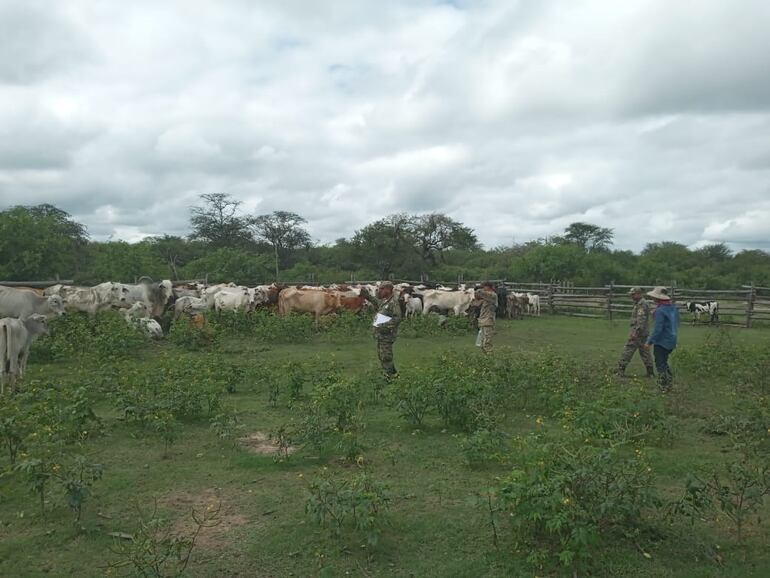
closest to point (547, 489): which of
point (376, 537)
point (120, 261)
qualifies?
point (376, 537)

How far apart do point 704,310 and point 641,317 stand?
1644 cm

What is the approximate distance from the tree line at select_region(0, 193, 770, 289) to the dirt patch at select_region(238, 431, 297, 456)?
2551 cm

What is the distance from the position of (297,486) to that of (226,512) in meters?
0.74

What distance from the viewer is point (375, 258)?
47500 millimetres

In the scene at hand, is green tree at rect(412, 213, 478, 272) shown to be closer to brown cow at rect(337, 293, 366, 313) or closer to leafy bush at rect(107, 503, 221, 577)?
brown cow at rect(337, 293, 366, 313)

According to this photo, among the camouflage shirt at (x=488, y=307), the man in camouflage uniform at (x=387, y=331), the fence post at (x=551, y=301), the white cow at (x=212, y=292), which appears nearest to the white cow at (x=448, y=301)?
the white cow at (x=212, y=292)

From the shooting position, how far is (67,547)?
4.57 meters

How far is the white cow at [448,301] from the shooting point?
21188 millimetres

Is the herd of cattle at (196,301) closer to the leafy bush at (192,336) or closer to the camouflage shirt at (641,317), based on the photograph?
the leafy bush at (192,336)

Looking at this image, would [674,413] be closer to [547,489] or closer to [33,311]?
[547,489]

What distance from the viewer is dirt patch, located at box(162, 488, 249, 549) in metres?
4.69

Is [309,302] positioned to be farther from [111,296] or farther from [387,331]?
[387,331]

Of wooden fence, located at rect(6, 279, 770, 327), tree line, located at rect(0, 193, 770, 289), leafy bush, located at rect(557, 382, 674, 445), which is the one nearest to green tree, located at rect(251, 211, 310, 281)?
tree line, located at rect(0, 193, 770, 289)

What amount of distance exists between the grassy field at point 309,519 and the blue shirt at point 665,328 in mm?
1011
